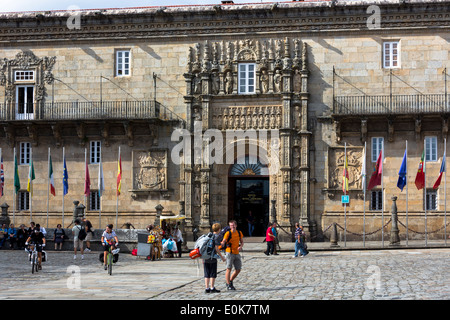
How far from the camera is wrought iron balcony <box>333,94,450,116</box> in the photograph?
36.7m

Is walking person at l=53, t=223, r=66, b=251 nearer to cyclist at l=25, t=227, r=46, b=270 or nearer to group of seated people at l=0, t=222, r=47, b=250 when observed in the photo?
group of seated people at l=0, t=222, r=47, b=250

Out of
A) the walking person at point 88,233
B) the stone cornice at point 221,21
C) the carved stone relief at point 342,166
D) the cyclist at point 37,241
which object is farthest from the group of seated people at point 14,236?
the carved stone relief at point 342,166

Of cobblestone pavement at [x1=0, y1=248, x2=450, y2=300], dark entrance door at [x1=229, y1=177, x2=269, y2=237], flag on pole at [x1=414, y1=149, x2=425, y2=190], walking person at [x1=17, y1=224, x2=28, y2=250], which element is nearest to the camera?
cobblestone pavement at [x1=0, y1=248, x2=450, y2=300]

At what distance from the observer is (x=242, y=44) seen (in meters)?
38.4

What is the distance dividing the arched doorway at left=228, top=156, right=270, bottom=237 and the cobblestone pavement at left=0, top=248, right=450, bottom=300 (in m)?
9.85

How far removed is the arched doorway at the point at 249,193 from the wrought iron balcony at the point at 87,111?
438 centimetres

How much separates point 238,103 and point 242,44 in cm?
309

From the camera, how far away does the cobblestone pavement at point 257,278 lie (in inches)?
642

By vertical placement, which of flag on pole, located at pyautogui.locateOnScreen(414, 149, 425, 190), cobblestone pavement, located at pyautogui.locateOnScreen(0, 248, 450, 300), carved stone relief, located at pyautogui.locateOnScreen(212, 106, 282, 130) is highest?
carved stone relief, located at pyautogui.locateOnScreen(212, 106, 282, 130)

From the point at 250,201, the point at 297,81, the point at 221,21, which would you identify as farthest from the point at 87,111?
the point at 297,81

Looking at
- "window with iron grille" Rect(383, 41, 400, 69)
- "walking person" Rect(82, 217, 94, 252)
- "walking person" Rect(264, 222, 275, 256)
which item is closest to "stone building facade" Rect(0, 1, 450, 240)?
"window with iron grille" Rect(383, 41, 400, 69)

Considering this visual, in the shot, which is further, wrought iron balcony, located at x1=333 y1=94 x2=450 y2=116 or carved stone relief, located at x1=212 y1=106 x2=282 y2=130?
carved stone relief, located at x1=212 y1=106 x2=282 y2=130

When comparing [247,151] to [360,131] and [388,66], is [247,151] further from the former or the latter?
[388,66]
